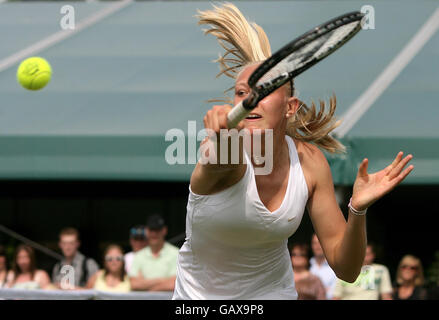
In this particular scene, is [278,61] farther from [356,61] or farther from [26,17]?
[26,17]

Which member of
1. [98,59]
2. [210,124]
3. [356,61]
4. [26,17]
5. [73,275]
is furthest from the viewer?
[26,17]

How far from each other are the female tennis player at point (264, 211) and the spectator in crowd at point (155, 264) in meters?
2.76

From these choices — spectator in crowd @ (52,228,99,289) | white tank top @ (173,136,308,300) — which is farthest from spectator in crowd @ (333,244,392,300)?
white tank top @ (173,136,308,300)

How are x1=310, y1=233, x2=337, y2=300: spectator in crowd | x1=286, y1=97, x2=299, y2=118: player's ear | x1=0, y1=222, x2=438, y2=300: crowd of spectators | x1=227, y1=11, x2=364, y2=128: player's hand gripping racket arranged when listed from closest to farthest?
x1=227, y1=11, x2=364, y2=128: player's hand gripping racket, x1=286, y1=97, x2=299, y2=118: player's ear, x1=0, y1=222, x2=438, y2=300: crowd of spectators, x1=310, y1=233, x2=337, y2=300: spectator in crowd

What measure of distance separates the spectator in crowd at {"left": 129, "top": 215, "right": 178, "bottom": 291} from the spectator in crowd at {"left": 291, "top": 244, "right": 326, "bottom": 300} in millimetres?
1090

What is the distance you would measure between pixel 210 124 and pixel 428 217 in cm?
670

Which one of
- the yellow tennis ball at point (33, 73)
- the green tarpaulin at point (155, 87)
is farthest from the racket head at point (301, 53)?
the yellow tennis ball at point (33, 73)

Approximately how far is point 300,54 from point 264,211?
0.71m

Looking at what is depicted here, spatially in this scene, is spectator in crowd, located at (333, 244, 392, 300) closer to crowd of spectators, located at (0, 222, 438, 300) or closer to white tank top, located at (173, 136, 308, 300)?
crowd of spectators, located at (0, 222, 438, 300)

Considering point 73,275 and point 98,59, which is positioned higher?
point 98,59

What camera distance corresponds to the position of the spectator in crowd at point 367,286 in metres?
6.06

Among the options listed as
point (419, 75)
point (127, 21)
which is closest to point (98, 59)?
point (127, 21)

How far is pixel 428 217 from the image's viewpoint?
28.9ft

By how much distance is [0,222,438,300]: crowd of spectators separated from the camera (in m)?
6.13
